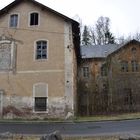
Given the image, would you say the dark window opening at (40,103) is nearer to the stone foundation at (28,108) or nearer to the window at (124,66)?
the stone foundation at (28,108)

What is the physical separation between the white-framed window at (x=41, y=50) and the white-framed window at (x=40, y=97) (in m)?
2.43

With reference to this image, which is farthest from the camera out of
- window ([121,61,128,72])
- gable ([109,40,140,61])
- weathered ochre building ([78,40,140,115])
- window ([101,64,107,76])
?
window ([101,64,107,76])

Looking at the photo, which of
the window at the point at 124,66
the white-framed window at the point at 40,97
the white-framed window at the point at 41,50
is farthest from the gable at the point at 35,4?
the window at the point at 124,66

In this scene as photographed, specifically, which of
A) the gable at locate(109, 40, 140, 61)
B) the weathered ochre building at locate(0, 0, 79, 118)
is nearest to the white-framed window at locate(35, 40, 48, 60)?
the weathered ochre building at locate(0, 0, 79, 118)

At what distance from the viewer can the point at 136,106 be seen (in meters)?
32.1

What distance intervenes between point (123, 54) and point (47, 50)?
21.0 m

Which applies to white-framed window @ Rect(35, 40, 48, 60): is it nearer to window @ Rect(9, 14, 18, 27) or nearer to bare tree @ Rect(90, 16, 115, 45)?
window @ Rect(9, 14, 18, 27)

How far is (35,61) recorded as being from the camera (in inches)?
1039

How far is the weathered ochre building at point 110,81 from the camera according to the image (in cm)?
3111

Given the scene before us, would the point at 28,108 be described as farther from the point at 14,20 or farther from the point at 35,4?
the point at 35,4

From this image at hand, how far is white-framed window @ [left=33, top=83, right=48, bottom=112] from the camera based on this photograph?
83.9ft

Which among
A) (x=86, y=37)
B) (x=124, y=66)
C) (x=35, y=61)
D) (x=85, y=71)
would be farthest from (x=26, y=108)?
(x=86, y=37)

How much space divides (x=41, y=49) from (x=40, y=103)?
4.61 metres

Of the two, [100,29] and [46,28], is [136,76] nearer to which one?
[46,28]
